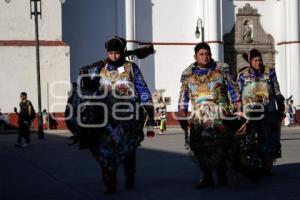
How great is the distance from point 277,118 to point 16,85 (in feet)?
73.2

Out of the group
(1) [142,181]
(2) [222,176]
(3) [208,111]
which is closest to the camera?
(3) [208,111]

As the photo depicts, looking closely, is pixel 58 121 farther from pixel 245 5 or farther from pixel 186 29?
pixel 245 5

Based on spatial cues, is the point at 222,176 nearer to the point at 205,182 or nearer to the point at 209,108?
the point at 205,182

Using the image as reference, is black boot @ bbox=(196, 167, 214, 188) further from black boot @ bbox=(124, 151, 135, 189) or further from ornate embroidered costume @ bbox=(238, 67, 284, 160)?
ornate embroidered costume @ bbox=(238, 67, 284, 160)

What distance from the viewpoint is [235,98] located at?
862 centimetres

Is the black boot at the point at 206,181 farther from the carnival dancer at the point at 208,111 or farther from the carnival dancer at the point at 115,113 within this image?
the carnival dancer at the point at 115,113

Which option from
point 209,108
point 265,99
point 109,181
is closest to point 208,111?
point 209,108

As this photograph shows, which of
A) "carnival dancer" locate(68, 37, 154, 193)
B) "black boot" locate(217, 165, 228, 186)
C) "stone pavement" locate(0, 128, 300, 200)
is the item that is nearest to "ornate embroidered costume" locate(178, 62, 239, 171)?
"black boot" locate(217, 165, 228, 186)

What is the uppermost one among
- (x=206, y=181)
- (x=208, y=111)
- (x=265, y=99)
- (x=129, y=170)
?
(x=265, y=99)

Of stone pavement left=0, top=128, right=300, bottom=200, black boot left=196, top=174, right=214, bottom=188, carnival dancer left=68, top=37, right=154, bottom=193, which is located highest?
carnival dancer left=68, top=37, right=154, bottom=193

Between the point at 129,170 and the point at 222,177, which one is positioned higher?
the point at 129,170

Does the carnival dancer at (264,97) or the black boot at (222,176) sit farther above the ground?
the carnival dancer at (264,97)

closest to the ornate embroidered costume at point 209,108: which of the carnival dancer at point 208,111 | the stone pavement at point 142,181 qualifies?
the carnival dancer at point 208,111

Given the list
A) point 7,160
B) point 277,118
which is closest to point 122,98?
point 277,118
